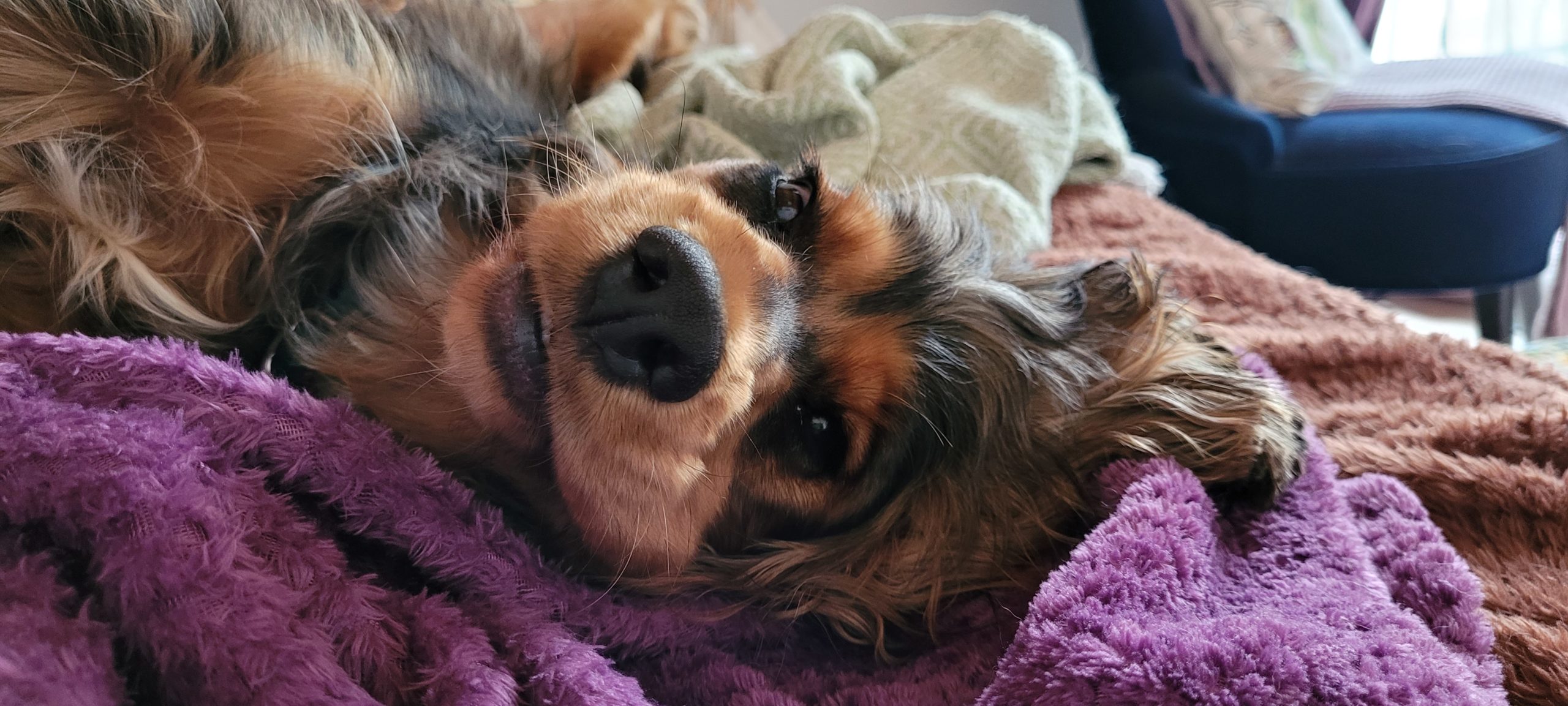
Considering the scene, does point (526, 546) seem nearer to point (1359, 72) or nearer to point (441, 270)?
point (441, 270)

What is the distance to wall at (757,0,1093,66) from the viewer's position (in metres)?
4.60

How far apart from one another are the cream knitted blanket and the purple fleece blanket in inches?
33.1

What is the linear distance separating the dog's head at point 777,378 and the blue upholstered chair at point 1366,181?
2530 millimetres

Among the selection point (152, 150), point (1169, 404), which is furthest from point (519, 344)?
point (1169, 404)

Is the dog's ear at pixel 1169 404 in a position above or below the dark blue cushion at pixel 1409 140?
above

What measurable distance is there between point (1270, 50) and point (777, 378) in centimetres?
339

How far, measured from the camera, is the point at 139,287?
1.28 meters

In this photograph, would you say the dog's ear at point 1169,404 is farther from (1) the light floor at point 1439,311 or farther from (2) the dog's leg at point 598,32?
(1) the light floor at point 1439,311

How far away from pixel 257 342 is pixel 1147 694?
1.25m

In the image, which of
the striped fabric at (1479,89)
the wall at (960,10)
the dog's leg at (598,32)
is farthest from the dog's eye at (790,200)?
the striped fabric at (1479,89)

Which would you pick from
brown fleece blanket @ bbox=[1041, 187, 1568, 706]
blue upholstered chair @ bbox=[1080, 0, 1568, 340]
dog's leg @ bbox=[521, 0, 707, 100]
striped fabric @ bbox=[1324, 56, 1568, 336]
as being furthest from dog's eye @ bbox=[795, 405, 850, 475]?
striped fabric @ bbox=[1324, 56, 1568, 336]

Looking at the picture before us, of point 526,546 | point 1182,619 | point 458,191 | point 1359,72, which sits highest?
point 458,191

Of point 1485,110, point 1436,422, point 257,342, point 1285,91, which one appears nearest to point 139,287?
point 257,342

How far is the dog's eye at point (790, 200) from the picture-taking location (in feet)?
4.73
